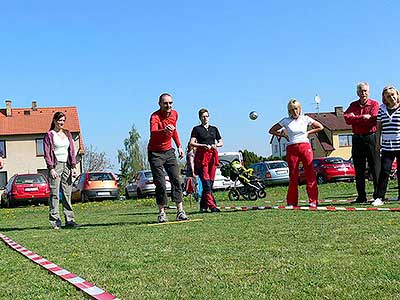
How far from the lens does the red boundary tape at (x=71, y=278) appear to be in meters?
4.09

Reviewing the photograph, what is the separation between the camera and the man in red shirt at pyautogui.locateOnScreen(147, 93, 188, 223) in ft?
32.2

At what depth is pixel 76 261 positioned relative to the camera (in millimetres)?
5828

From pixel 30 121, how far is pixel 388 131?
6063cm

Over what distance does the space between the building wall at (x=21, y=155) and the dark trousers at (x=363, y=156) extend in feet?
184

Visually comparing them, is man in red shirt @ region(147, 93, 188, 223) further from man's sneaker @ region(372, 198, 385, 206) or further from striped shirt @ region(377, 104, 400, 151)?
striped shirt @ region(377, 104, 400, 151)

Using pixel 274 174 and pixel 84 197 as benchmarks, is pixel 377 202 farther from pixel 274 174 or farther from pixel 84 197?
pixel 274 174

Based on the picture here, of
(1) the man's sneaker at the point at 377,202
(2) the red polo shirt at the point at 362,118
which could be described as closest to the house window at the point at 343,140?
(2) the red polo shirt at the point at 362,118

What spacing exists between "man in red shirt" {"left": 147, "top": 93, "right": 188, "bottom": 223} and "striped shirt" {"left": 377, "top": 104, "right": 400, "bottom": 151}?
3.43 m

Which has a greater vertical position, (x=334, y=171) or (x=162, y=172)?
(x=162, y=172)

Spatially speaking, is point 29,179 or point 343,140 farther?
point 343,140

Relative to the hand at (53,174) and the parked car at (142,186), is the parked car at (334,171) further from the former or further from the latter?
the hand at (53,174)

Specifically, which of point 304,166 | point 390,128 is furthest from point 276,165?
point 390,128

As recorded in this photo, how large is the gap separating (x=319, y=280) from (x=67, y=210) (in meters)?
7.06

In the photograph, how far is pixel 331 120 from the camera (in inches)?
3093
